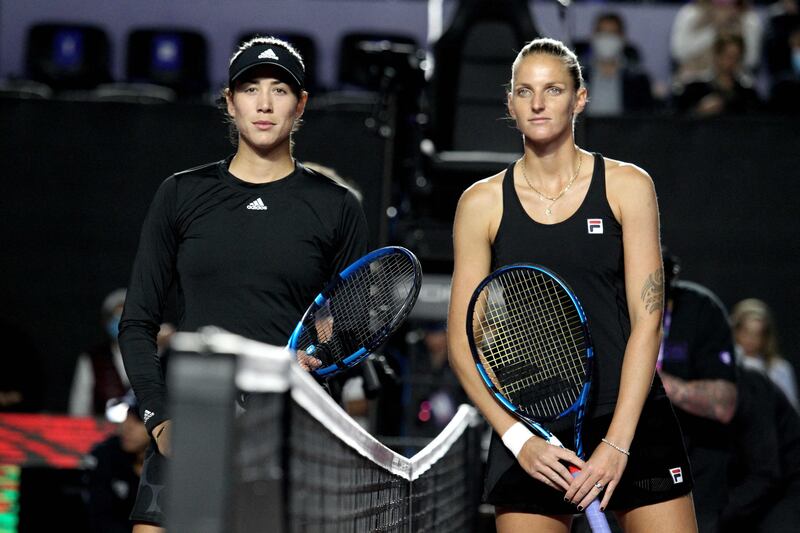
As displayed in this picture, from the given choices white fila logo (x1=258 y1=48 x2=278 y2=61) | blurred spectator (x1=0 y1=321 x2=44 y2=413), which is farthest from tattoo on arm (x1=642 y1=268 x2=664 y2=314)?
blurred spectator (x1=0 y1=321 x2=44 y2=413)

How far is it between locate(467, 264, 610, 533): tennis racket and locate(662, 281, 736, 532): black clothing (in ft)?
5.12

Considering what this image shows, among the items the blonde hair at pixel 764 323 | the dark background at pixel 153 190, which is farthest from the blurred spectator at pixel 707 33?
the blonde hair at pixel 764 323

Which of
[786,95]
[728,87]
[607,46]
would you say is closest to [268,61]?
[607,46]

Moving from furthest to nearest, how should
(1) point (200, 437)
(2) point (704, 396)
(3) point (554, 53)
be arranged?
(2) point (704, 396), (3) point (554, 53), (1) point (200, 437)

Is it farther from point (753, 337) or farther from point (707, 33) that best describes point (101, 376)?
point (707, 33)

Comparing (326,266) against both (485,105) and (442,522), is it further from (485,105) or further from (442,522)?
(485,105)

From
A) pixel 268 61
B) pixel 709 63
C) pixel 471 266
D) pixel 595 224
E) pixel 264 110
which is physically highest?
pixel 709 63

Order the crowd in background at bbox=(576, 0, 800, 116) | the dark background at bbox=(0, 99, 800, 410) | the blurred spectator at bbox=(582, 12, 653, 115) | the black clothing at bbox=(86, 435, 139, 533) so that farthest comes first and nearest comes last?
the blurred spectator at bbox=(582, 12, 653, 115) → the crowd in background at bbox=(576, 0, 800, 116) → the dark background at bbox=(0, 99, 800, 410) → the black clothing at bbox=(86, 435, 139, 533)

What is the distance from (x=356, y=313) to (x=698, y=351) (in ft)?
6.18

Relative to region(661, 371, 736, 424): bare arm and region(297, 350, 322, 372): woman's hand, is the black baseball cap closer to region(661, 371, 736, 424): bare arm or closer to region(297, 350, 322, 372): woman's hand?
region(297, 350, 322, 372): woman's hand

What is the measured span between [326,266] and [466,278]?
1.30 feet

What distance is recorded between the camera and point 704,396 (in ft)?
14.6

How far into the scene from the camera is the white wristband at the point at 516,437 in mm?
2914

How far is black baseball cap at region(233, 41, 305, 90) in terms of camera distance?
3145 mm
